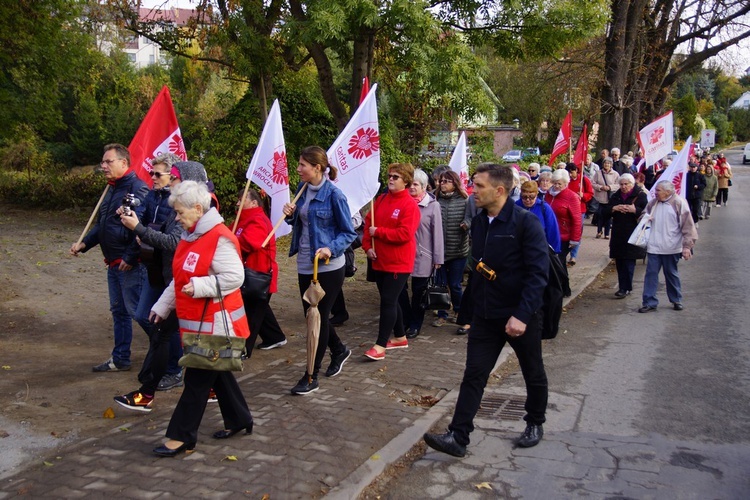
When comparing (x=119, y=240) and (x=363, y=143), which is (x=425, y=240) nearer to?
(x=363, y=143)

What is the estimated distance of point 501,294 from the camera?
4934mm

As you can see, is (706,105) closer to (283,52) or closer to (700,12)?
(700,12)

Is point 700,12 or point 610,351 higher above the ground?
point 700,12

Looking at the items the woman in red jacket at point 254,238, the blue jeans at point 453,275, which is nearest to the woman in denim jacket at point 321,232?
the woman in red jacket at point 254,238

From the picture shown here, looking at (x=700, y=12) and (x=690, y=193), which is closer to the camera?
(x=690, y=193)

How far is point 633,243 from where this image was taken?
396 inches

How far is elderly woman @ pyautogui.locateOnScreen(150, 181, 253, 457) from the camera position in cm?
468

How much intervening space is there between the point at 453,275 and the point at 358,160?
80.4 inches

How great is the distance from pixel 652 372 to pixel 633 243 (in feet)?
10.9

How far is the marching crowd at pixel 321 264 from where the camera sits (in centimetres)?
477

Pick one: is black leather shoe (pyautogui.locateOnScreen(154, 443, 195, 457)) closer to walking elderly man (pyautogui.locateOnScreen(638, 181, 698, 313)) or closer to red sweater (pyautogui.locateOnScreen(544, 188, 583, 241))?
red sweater (pyautogui.locateOnScreen(544, 188, 583, 241))

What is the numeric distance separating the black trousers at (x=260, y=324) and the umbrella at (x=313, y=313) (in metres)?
0.77

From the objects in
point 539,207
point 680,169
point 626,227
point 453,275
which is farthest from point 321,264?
point 680,169

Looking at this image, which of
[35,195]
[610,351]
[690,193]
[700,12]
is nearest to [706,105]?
[700,12]
